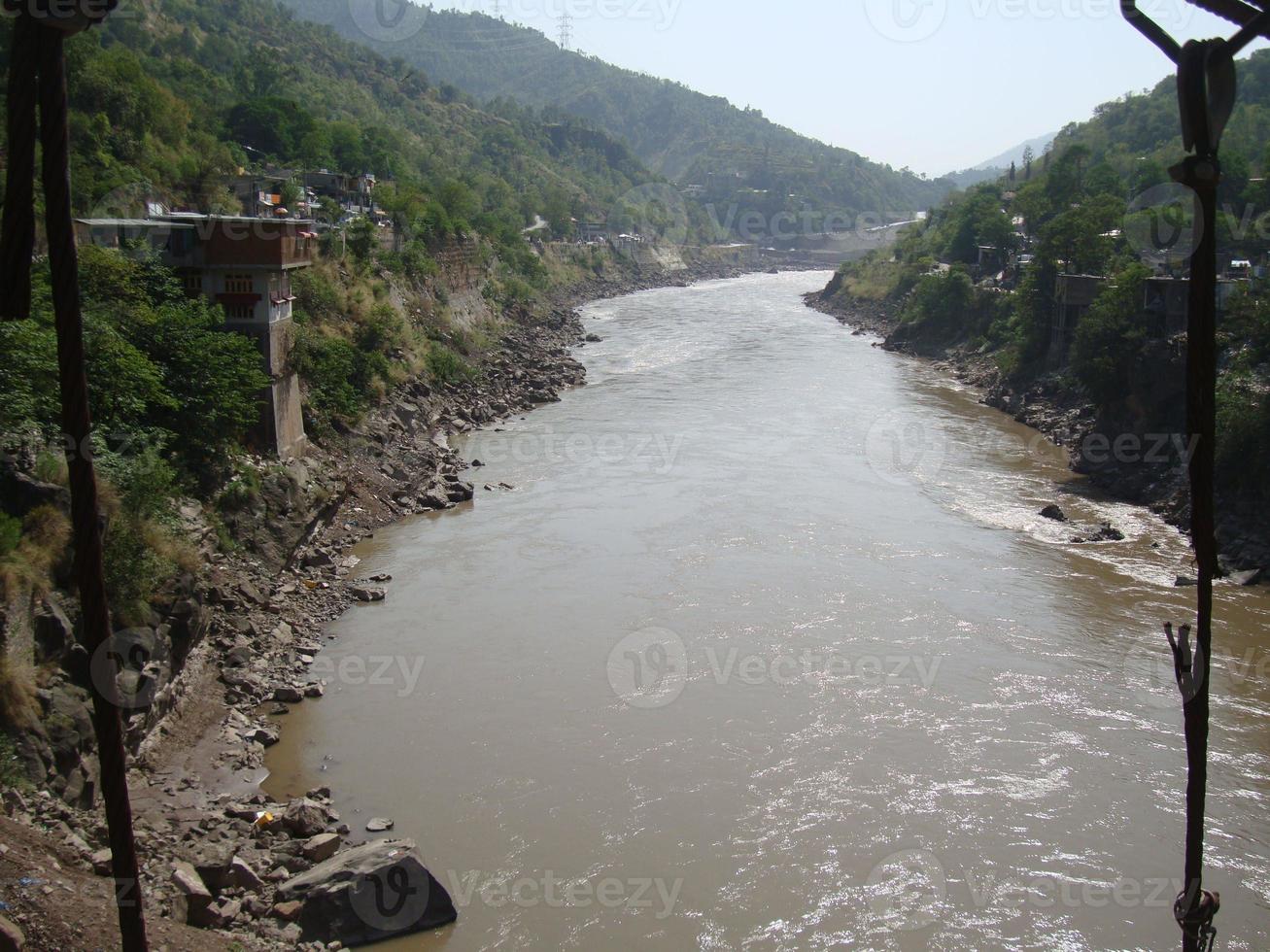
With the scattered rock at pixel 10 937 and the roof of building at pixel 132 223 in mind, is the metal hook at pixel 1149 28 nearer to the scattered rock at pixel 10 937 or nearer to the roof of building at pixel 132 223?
the scattered rock at pixel 10 937

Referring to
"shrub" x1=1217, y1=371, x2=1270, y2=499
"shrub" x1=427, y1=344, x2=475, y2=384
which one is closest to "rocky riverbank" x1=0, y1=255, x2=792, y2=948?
"shrub" x1=427, y1=344, x2=475, y2=384

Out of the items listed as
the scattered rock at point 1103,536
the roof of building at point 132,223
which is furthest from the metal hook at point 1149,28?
the scattered rock at point 1103,536

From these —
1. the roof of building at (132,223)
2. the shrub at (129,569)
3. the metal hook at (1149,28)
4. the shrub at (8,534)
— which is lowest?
the shrub at (129,569)

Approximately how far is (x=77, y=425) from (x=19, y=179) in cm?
60

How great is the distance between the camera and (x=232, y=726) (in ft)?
31.6

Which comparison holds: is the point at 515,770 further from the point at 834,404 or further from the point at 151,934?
the point at 834,404

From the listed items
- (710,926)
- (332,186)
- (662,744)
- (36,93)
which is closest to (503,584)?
(662,744)

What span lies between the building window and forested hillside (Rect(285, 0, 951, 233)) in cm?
10688

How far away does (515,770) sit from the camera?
947 centimetres

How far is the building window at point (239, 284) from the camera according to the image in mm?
14336

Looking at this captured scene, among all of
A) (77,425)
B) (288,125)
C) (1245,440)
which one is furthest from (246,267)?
(288,125)

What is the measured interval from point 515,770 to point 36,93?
787 cm

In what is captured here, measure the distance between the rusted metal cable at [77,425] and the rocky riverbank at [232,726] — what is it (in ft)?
0.84

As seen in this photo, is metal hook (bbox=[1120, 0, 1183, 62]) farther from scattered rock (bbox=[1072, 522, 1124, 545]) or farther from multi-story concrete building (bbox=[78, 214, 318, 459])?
scattered rock (bbox=[1072, 522, 1124, 545])
